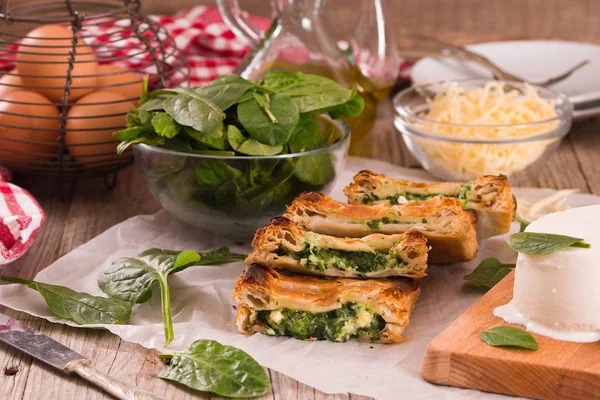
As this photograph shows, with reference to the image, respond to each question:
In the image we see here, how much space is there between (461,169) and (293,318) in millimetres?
1232

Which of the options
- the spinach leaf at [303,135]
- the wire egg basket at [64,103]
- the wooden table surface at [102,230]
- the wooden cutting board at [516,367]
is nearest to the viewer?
the wooden cutting board at [516,367]

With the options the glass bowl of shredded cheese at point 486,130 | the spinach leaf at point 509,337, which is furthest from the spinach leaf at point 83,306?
the glass bowl of shredded cheese at point 486,130

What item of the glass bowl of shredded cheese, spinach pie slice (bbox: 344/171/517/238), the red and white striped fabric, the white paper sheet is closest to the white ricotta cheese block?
the white paper sheet

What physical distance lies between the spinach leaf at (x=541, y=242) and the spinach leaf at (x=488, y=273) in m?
0.34

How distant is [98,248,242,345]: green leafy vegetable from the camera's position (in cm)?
207

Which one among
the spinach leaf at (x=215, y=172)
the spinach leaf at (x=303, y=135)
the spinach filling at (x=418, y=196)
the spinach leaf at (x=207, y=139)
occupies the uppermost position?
the spinach leaf at (x=207, y=139)

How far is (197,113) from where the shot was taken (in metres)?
2.22

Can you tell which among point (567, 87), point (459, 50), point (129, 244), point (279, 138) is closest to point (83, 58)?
point (129, 244)

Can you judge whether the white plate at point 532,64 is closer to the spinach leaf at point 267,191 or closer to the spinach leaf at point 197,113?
the spinach leaf at point 267,191

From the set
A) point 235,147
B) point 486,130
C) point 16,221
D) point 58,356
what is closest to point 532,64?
point 486,130

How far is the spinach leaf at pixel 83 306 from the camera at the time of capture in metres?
1.99

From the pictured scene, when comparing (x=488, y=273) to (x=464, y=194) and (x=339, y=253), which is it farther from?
(x=339, y=253)

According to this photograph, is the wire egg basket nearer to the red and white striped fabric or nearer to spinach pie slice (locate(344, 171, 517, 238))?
the red and white striped fabric

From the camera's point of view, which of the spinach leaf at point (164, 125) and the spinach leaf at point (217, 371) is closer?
the spinach leaf at point (217, 371)
